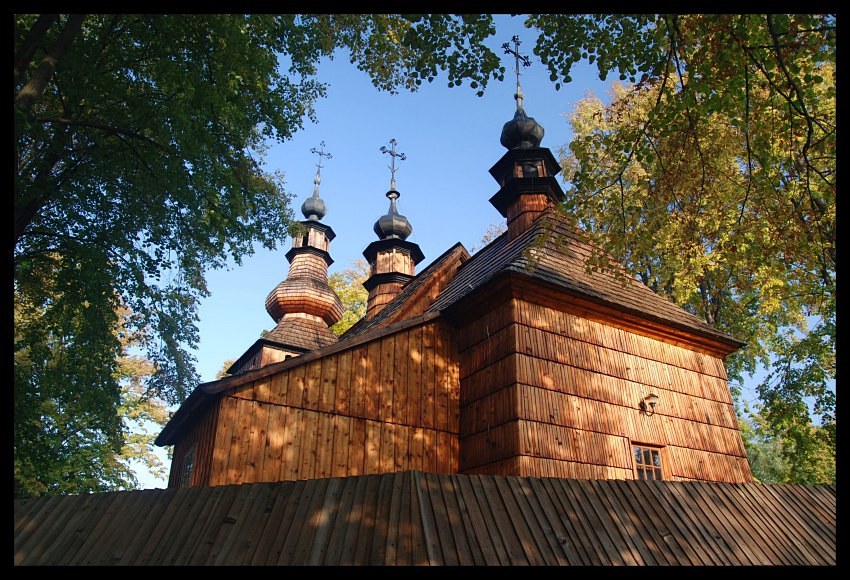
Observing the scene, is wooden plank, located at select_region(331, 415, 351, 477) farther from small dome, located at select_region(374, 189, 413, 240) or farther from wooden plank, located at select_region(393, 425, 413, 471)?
small dome, located at select_region(374, 189, 413, 240)

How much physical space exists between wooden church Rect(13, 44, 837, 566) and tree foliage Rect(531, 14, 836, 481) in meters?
1.38

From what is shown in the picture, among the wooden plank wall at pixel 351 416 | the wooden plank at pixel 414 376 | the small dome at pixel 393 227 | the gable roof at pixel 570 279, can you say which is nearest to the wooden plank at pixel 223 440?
the wooden plank wall at pixel 351 416

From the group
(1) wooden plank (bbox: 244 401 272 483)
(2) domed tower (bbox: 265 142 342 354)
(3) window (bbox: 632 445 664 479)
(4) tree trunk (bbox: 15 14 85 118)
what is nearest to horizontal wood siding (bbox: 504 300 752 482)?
(3) window (bbox: 632 445 664 479)

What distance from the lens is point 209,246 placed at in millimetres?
11078

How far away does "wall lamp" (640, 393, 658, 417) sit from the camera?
11.1 m

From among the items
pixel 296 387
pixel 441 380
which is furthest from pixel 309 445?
pixel 441 380

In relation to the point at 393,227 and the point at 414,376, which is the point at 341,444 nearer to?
the point at 414,376

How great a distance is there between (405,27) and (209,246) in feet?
17.6

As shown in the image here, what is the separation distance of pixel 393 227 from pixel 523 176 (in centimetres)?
940

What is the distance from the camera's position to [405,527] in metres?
4.94

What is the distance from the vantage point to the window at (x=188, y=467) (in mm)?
10648

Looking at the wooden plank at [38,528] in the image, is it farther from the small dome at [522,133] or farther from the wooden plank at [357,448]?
the small dome at [522,133]
